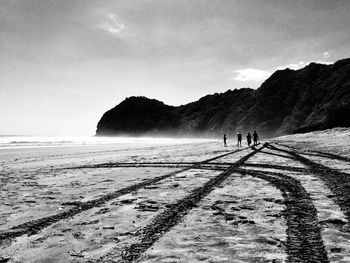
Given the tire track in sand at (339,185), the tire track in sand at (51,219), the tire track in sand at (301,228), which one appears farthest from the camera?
the tire track in sand at (339,185)

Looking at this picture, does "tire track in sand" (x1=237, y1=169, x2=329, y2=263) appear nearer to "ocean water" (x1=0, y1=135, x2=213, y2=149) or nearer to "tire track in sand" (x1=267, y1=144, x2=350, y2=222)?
"tire track in sand" (x1=267, y1=144, x2=350, y2=222)

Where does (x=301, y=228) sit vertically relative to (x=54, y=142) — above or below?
below

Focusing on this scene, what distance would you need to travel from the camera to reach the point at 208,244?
4.29m


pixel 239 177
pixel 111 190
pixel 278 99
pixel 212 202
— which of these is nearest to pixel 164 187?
pixel 111 190

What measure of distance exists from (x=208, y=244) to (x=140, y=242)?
1102 mm

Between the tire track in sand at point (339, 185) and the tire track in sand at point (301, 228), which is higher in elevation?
the tire track in sand at point (301, 228)

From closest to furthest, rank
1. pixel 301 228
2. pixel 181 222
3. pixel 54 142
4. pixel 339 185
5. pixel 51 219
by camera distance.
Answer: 1. pixel 301 228
2. pixel 181 222
3. pixel 51 219
4. pixel 339 185
5. pixel 54 142

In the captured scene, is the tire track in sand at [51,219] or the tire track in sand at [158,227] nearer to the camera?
the tire track in sand at [158,227]

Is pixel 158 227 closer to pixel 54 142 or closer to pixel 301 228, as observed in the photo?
pixel 301 228

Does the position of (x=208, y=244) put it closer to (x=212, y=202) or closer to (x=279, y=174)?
(x=212, y=202)

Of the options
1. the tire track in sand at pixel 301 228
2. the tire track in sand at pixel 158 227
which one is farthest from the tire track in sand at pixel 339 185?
the tire track in sand at pixel 158 227

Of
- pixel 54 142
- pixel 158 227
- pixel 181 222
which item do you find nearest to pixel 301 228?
pixel 181 222

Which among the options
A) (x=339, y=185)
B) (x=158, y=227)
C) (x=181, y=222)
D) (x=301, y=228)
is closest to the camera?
(x=301, y=228)

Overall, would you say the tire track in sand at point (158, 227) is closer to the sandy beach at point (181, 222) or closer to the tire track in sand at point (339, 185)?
the sandy beach at point (181, 222)
